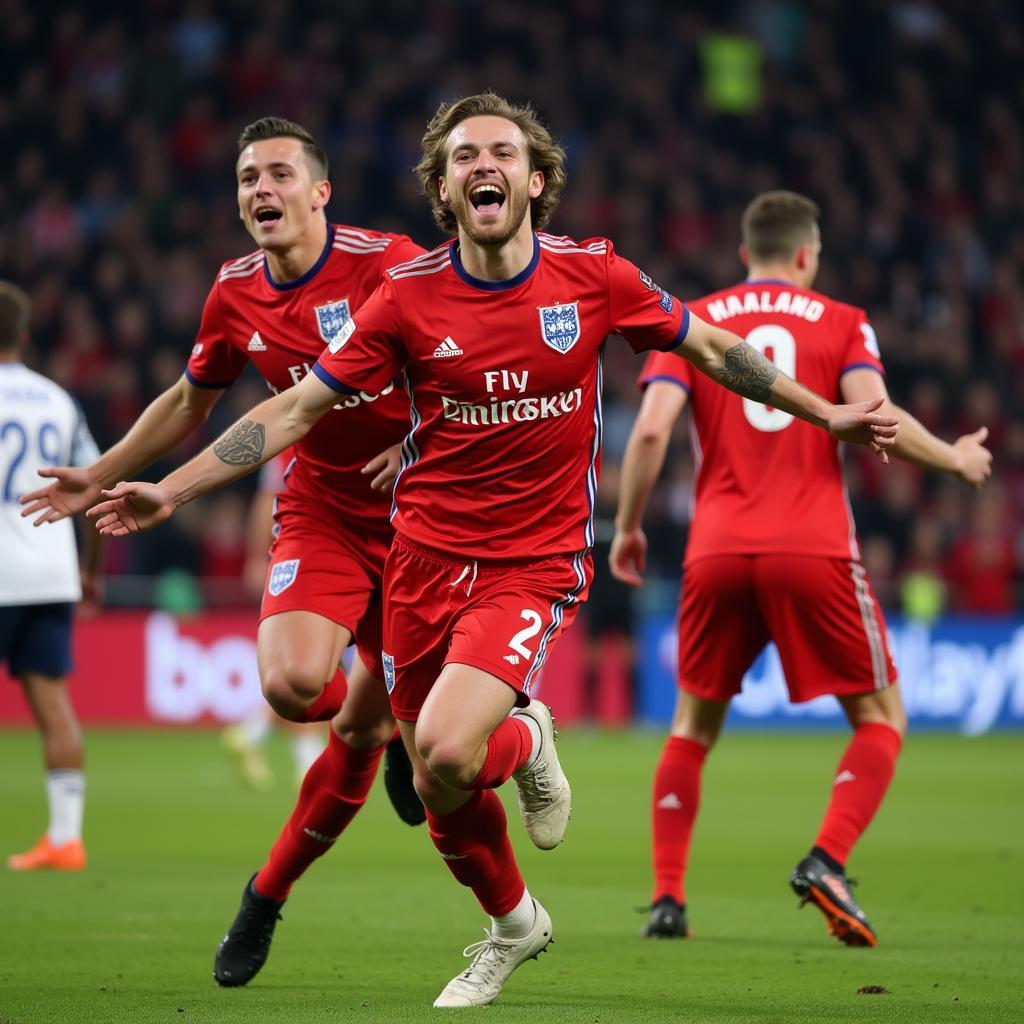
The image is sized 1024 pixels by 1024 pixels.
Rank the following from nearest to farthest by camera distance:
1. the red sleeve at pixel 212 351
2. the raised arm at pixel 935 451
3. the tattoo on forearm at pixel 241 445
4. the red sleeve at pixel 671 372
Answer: the tattoo on forearm at pixel 241 445 → the red sleeve at pixel 212 351 → the raised arm at pixel 935 451 → the red sleeve at pixel 671 372

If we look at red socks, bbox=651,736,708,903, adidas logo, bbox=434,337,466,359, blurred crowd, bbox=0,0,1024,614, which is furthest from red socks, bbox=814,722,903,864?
blurred crowd, bbox=0,0,1024,614

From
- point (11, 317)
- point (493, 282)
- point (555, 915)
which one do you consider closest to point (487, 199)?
point (493, 282)

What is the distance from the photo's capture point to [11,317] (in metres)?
8.20

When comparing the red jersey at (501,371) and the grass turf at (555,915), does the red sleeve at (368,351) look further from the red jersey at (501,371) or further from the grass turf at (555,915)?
the grass turf at (555,915)

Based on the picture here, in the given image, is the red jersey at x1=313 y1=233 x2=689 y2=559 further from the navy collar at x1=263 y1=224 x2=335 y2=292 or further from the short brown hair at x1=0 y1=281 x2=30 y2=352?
the short brown hair at x1=0 y1=281 x2=30 y2=352

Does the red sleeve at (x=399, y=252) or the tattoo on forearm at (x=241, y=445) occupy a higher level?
the red sleeve at (x=399, y=252)

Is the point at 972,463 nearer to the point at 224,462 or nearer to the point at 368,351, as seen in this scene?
the point at 368,351

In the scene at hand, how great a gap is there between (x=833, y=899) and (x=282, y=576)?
2.02 meters

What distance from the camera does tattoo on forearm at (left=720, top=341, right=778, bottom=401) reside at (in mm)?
5051

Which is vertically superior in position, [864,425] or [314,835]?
[864,425]

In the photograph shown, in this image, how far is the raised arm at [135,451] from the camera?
5129 millimetres

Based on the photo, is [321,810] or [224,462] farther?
[321,810]

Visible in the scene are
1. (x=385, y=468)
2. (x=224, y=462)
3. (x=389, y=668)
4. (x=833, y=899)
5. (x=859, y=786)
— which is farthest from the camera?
(x=859, y=786)

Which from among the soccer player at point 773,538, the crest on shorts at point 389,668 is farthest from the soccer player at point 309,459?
the soccer player at point 773,538
